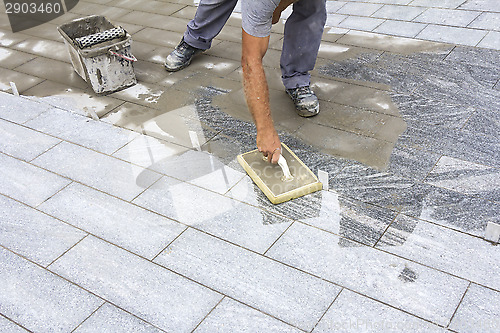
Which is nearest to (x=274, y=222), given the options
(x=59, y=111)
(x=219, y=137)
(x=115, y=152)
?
(x=219, y=137)

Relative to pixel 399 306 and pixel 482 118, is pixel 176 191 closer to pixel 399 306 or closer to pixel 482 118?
pixel 399 306

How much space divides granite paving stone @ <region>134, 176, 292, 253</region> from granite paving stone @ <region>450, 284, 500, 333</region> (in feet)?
3.01

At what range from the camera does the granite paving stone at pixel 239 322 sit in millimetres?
2090

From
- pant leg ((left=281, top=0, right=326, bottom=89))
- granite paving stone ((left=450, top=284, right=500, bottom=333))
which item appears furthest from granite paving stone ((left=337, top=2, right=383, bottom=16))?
granite paving stone ((left=450, top=284, right=500, bottom=333))

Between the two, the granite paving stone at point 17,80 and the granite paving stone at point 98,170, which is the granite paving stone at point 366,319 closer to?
the granite paving stone at point 98,170

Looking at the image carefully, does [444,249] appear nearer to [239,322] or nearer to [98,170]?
[239,322]

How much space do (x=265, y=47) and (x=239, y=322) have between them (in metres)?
1.48

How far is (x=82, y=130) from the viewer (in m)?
3.50

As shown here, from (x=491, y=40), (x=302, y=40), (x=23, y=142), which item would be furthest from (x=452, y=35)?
(x=23, y=142)

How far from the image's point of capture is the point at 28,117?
146 inches

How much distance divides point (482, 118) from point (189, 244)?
2.13 m

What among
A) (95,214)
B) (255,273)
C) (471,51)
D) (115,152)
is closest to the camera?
(255,273)

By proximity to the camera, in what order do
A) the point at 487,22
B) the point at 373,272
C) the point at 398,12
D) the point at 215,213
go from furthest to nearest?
the point at 398,12 < the point at 487,22 < the point at 215,213 < the point at 373,272

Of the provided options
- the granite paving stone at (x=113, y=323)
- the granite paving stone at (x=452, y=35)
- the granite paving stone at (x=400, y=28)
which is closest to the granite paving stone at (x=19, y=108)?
the granite paving stone at (x=113, y=323)
